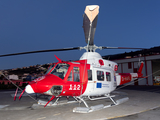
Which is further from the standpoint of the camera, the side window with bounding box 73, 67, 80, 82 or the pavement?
the side window with bounding box 73, 67, 80, 82

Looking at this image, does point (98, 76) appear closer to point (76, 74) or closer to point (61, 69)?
point (76, 74)

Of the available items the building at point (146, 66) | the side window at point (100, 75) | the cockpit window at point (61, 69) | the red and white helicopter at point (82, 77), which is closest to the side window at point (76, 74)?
the red and white helicopter at point (82, 77)

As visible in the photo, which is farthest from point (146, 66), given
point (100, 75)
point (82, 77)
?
point (82, 77)

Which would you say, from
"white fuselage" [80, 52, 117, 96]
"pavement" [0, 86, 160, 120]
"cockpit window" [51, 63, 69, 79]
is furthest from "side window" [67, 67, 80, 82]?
"pavement" [0, 86, 160, 120]

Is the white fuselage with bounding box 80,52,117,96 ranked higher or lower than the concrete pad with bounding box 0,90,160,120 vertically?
higher

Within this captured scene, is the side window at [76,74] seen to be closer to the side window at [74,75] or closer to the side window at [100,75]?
the side window at [74,75]

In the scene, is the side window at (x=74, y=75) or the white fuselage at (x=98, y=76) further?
the white fuselage at (x=98, y=76)

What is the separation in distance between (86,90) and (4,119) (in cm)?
405

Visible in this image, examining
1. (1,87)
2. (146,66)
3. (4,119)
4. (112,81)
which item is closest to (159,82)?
(146,66)

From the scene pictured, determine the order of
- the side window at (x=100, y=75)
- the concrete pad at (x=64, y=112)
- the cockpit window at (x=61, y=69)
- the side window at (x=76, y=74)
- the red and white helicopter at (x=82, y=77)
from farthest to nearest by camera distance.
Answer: the side window at (x=100, y=75), the side window at (x=76, y=74), the cockpit window at (x=61, y=69), the red and white helicopter at (x=82, y=77), the concrete pad at (x=64, y=112)

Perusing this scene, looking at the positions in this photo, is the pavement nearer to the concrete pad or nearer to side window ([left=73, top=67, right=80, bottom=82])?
the concrete pad

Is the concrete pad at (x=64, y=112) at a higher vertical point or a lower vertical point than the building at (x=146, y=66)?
lower

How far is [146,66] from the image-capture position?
26281mm

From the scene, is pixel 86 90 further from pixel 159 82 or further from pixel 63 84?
pixel 159 82
